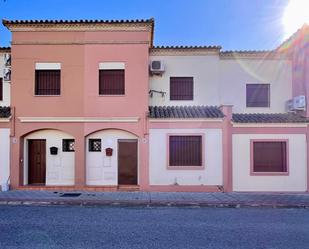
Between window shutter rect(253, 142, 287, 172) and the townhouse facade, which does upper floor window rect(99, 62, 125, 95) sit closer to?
the townhouse facade

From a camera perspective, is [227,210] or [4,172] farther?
[4,172]

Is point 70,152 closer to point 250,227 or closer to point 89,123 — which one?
point 89,123

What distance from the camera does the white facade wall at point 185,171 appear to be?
14422 millimetres

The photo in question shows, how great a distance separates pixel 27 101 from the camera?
48.6 ft

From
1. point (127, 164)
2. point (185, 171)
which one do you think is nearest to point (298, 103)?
point (185, 171)

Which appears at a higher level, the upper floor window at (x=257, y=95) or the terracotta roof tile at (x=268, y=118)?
the upper floor window at (x=257, y=95)

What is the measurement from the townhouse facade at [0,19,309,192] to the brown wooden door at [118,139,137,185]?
49mm

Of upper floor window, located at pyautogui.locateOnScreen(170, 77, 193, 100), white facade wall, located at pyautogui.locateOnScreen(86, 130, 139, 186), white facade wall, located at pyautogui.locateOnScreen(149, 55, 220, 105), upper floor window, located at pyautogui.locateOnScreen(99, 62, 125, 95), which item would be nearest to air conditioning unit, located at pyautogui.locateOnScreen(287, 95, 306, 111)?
white facade wall, located at pyautogui.locateOnScreen(149, 55, 220, 105)

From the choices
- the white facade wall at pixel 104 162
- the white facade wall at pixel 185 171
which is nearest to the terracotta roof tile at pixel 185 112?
the white facade wall at pixel 185 171

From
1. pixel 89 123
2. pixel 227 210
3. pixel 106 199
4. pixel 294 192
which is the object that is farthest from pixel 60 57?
pixel 294 192

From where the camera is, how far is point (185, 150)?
578 inches

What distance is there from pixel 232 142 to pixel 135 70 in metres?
5.73

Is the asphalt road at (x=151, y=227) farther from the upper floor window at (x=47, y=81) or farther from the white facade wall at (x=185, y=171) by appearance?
the upper floor window at (x=47, y=81)

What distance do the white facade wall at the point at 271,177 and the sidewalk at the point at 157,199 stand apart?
0.58 m
